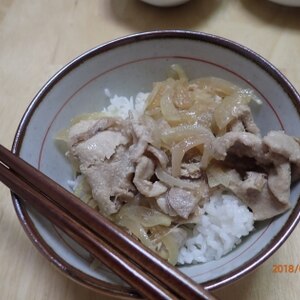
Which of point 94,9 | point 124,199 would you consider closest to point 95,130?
point 124,199

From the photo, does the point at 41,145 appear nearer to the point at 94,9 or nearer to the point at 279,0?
the point at 94,9

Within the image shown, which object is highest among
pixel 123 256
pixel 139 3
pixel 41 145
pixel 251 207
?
pixel 139 3

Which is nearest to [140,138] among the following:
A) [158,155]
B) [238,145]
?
[158,155]

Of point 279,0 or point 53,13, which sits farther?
point 53,13

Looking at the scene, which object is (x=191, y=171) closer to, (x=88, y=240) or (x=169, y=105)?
(x=169, y=105)

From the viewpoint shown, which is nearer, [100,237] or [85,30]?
[100,237]
